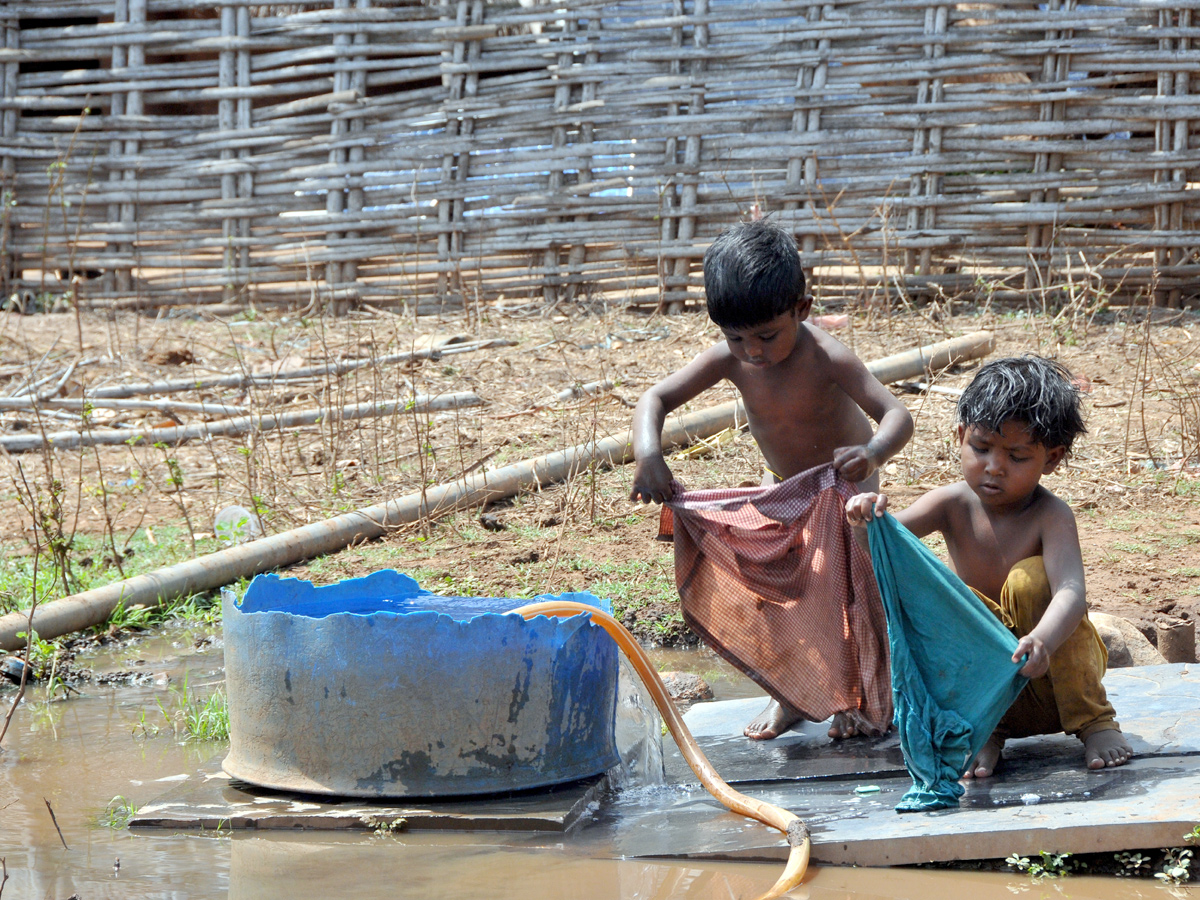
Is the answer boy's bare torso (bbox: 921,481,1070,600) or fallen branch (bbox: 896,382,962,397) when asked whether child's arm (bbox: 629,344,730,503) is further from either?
fallen branch (bbox: 896,382,962,397)

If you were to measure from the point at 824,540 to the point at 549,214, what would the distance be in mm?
6393

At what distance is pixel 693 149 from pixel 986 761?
6.55m

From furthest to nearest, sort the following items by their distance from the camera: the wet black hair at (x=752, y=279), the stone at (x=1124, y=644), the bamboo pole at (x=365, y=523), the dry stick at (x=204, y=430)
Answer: the dry stick at (x=204, y=430) < the bamboo pole at (x=365, y=523) < the stone at (x=1124, y=644) < the wet black hair at (x=752, y=279)

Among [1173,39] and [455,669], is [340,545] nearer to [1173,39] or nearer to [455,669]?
[455,669]

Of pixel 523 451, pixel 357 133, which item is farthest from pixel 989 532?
pixel 357 133

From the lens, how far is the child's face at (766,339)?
9.54ft

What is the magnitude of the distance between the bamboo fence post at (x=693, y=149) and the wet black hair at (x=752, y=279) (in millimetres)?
5783

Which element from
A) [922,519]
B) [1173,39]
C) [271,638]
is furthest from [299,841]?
[1173,39]

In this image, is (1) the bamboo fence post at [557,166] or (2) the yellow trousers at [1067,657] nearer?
(2) the yellow trousers at [1067,657]

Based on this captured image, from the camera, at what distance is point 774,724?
3.12 meters

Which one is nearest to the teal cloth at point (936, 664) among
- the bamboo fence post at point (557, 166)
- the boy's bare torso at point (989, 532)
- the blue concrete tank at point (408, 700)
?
the boy's bare torso at point (989, 532)

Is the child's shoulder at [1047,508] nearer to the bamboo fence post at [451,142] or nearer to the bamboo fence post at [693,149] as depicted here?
the bamboo fence post at [693,149]

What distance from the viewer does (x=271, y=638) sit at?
274cm

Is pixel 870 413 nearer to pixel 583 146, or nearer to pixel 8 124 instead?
pixel 583 146
